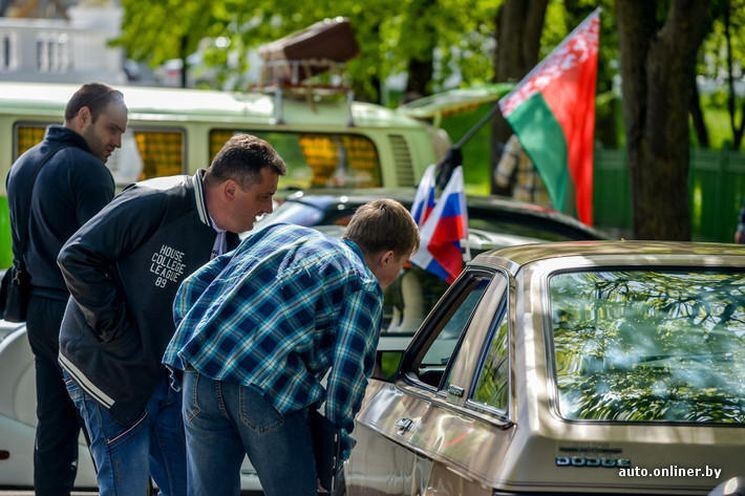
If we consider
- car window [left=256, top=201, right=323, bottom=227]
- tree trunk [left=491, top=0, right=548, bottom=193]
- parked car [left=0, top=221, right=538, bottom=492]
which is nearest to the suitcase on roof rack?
tree trunk [left=491, top=0, right=548, bottom=193]

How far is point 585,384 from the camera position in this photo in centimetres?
391

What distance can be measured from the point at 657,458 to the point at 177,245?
7.07 feet

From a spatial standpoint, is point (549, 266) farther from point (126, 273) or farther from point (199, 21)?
point (199, 21)

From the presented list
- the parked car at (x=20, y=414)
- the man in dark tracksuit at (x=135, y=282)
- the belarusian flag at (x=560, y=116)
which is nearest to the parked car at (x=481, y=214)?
the belarusian flag at (x=560, y=116)

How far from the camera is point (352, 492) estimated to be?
5371 mm

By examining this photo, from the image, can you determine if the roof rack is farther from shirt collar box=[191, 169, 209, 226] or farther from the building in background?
the building in background

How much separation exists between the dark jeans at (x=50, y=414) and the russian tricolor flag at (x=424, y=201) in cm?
283

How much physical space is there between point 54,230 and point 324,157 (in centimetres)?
758

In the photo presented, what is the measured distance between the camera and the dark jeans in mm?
6152

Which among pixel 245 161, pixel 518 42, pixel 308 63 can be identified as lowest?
pixel 245 161

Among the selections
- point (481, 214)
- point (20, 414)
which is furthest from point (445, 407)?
point (481, 214)
